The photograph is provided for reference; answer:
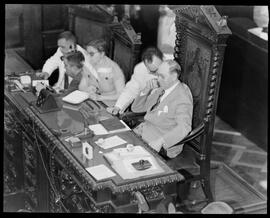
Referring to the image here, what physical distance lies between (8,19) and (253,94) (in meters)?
3.59

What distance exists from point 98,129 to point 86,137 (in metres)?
0.21

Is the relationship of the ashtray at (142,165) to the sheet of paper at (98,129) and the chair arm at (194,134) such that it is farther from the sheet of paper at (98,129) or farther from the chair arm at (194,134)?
the chair arm at (194,134)

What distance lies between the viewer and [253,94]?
7.65m

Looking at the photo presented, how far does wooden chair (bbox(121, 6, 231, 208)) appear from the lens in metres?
5.69

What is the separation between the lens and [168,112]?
5.96 m

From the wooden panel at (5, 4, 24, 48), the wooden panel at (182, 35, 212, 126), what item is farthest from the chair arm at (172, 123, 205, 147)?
the wooden panel at (5, 4, 24, 48)

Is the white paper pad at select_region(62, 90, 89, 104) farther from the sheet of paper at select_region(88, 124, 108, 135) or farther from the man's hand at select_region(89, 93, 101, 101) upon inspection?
the sheet of paper at select_region(88, 124, 108, 135)

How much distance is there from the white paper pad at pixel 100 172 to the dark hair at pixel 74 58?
1.75m

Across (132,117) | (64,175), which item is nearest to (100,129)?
(64,175)

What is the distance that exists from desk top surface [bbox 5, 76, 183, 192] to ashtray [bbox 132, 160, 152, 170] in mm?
100

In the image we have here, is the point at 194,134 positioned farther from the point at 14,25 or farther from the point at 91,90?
the point at 14,25

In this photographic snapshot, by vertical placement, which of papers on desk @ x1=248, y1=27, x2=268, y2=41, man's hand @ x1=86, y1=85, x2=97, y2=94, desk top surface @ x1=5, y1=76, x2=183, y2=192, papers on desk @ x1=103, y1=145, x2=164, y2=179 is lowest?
man's hand @ x1=86, y1=85, x2=97, y2=94
